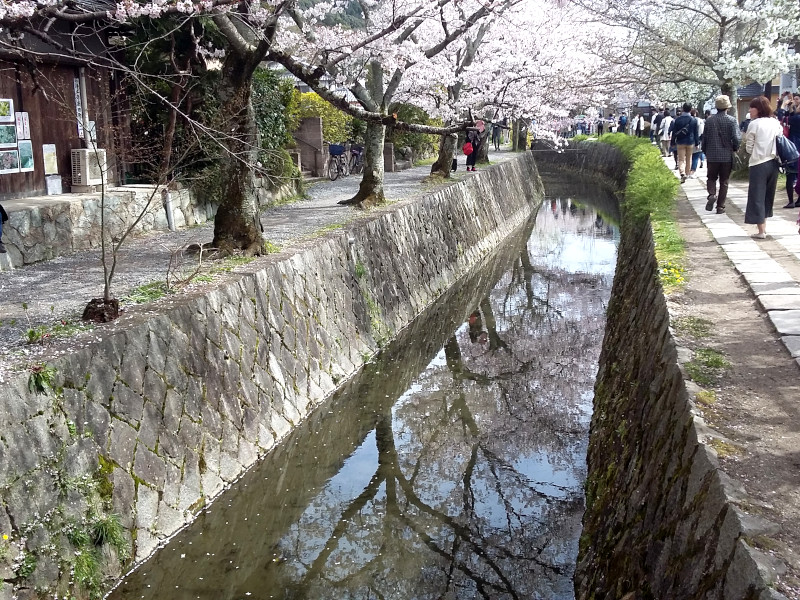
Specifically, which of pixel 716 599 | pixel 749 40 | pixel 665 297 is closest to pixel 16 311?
pixel 665 297

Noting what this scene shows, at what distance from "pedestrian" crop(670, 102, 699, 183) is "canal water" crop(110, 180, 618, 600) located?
7.73m

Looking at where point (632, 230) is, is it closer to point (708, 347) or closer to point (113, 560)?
point (708, 347)

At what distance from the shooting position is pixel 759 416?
4.62 metres

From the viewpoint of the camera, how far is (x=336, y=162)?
24.3 m

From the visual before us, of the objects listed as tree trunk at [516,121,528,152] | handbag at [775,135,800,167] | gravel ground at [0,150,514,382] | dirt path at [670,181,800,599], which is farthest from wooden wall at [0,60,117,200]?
tree trunk at [516,121,528,152]

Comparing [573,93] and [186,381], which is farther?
[573,93]

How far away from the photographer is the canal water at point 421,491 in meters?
6.18

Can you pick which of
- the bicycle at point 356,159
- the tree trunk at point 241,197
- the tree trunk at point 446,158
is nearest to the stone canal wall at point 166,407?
the tree trunk at point 241,197

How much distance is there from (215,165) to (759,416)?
11.9 metres

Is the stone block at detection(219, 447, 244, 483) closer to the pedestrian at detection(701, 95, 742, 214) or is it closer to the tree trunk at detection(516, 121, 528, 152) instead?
the pedestrian at detection(701, 95, 742, 214)

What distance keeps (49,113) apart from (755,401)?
1214 centimetres

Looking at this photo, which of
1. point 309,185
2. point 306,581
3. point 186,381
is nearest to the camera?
point 306,581

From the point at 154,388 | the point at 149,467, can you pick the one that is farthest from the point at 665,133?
the point at 149,467

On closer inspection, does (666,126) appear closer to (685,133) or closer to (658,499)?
(685,133)
